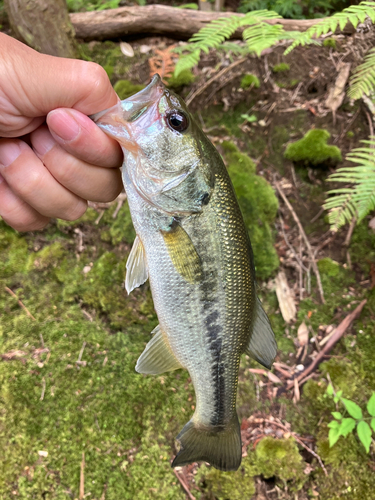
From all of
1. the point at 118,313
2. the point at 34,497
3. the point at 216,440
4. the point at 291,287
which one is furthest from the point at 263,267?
the point at 34,497

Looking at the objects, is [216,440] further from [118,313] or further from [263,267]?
[263,267]

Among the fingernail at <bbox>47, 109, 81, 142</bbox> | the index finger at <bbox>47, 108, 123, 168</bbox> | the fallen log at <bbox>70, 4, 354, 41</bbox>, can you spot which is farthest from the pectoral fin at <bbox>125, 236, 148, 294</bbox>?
the fallen log at <bbox>70, 4, 354, 41</bbox>

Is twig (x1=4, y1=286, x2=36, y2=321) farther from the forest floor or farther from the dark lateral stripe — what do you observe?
the dark lateral stripe

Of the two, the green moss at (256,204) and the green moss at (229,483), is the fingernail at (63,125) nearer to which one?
the green moss at (256,204)

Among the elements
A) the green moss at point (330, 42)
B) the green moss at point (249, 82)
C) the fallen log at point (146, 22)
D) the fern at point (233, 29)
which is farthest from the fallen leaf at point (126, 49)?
the green moss at point (330, 42)

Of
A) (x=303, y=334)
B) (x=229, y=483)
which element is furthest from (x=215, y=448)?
(x=303, y=334)

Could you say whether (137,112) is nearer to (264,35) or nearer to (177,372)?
(177,372)

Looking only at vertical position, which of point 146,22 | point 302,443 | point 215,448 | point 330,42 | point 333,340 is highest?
point 146,22
